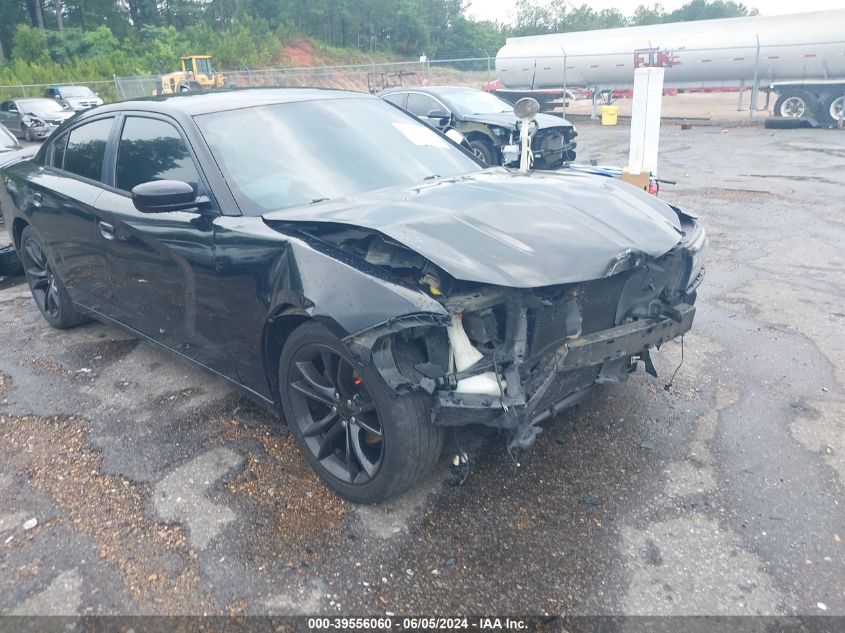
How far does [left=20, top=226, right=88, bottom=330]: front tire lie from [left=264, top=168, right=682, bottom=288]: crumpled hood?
2.77 m

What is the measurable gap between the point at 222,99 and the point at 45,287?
2.67 m

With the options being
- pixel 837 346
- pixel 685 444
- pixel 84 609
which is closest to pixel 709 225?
pixel 837 346

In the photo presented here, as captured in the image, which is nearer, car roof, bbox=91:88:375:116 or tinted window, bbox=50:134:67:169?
car roof, bbox=91:88:375:116

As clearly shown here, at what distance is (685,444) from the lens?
328 centimetres

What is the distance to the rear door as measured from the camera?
3271 mm

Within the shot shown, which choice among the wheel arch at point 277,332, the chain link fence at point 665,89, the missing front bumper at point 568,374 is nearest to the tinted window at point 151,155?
the wheel arch at point 277,332

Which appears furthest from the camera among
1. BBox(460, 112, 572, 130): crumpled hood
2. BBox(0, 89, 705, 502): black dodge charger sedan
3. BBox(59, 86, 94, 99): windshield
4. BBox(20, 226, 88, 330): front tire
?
BBox(59, 86, 94, 99): windshield

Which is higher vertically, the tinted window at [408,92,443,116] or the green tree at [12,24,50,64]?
the green tree at [12,24,50,64]

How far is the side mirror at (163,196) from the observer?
2979 mm

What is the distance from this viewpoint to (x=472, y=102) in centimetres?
1277

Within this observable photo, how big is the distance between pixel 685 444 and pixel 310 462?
1.85m

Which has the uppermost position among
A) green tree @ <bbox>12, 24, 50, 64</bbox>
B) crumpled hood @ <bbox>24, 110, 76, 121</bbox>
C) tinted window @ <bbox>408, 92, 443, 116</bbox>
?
green tree @ <bbox>12, 24, 50, 64</bbox>

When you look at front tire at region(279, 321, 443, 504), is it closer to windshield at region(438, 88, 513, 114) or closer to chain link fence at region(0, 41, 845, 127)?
windshield at region(438, 88, 513, 114)

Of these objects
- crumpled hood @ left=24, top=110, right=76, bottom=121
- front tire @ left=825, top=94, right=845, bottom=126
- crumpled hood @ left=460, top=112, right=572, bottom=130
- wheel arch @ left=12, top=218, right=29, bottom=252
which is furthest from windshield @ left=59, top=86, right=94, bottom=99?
front tire @ left=825, top=94, right=845, bottom=126
